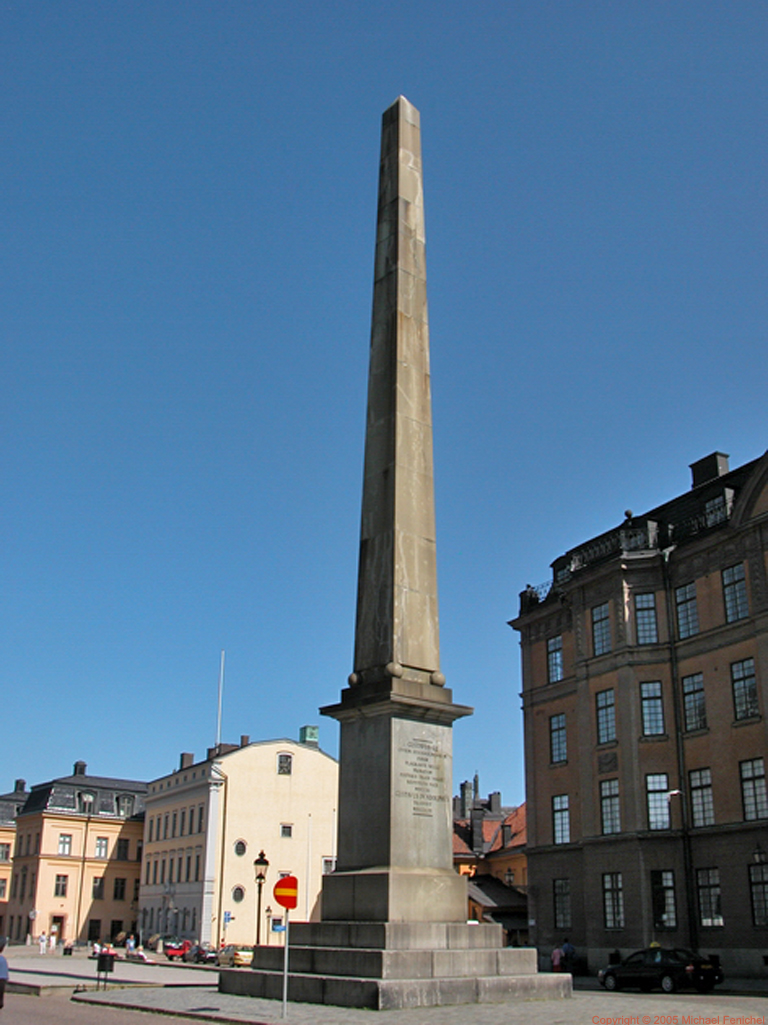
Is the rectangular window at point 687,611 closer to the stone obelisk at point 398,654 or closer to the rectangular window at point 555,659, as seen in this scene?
the rectangular window at point 555,659

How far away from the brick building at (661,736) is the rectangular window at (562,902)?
69 millimetres

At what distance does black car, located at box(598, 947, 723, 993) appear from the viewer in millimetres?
26703

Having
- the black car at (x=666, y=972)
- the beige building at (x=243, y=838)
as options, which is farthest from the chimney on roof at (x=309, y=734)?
the black car at (x=666, y=972)

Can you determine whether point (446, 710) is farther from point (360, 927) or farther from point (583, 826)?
point (583, 826)

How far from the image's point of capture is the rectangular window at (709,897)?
3306 centimetres

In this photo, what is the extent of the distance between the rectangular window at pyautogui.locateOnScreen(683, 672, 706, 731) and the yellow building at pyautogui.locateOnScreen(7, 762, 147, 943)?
54700 millimetres

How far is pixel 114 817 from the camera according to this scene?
7981 centimetres

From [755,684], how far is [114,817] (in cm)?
6003

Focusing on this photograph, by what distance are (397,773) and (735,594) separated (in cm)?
2413

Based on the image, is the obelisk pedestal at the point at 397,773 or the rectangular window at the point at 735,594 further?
the rectangular window at the point at 735,594

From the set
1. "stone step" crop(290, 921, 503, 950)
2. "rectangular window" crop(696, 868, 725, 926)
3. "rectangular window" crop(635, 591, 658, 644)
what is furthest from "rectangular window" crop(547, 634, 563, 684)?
"stone step" crop(290, 921, 503, 950)

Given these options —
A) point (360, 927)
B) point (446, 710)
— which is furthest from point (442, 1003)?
point (446, 710)

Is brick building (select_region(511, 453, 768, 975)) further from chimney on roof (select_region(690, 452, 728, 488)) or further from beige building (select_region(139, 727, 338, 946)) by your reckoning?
beige building (select_region(139, 727, 338, 946))

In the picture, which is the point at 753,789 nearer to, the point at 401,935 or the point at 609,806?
the point at 609,806
